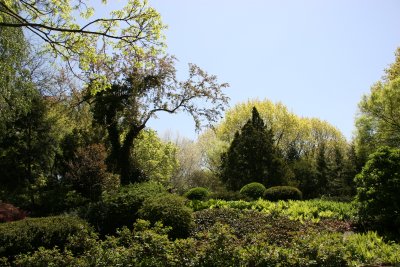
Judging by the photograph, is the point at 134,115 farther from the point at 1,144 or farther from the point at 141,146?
the point at 141,146

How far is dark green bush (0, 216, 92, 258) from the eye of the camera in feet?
23.9

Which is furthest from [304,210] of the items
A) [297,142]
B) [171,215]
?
[297,142]

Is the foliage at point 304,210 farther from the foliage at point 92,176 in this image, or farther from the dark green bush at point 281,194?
the foliage at point 92,176

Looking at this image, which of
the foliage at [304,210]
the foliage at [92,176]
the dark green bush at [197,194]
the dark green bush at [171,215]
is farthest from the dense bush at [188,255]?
the dark green bush at [197,194]

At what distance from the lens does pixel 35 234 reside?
766cm

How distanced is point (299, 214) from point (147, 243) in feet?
27.4

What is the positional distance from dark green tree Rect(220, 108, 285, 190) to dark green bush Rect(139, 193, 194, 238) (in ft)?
59.6

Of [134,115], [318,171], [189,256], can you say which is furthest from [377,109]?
[189,256]

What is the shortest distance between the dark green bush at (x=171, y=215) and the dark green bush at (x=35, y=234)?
6.06ft

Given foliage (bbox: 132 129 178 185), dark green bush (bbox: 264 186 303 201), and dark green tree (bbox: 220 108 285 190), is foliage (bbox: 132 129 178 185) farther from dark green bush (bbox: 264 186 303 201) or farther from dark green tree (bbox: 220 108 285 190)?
dark green bush (bbox: 264 186 303 201)

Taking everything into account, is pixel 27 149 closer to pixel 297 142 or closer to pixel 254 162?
pixel 254 162

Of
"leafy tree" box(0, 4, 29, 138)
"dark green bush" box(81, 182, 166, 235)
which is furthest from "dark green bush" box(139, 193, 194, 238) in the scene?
"leafy tree" box(0, 4, 29, 138)

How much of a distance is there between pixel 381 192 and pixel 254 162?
18.0 metres

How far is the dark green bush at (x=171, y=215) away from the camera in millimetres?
9352
